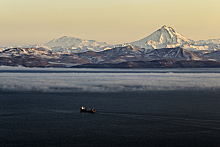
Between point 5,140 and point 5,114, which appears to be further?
point 5,114

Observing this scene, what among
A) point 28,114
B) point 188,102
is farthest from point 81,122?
point 188,102

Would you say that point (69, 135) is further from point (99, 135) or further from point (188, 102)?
point (188, 102)

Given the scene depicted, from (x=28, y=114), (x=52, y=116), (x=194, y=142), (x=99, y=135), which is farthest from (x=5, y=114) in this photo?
(x=194, y=142)

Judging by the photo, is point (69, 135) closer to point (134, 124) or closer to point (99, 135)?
point (99, 135)

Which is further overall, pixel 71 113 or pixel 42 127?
pixel 71 113

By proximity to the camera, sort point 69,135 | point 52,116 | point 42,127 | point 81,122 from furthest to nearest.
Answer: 1. point 52,116
2. point 81,122
3. point 42,127
4. point 69,135

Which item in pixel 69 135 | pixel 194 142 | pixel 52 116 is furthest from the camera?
pixel 52 116
